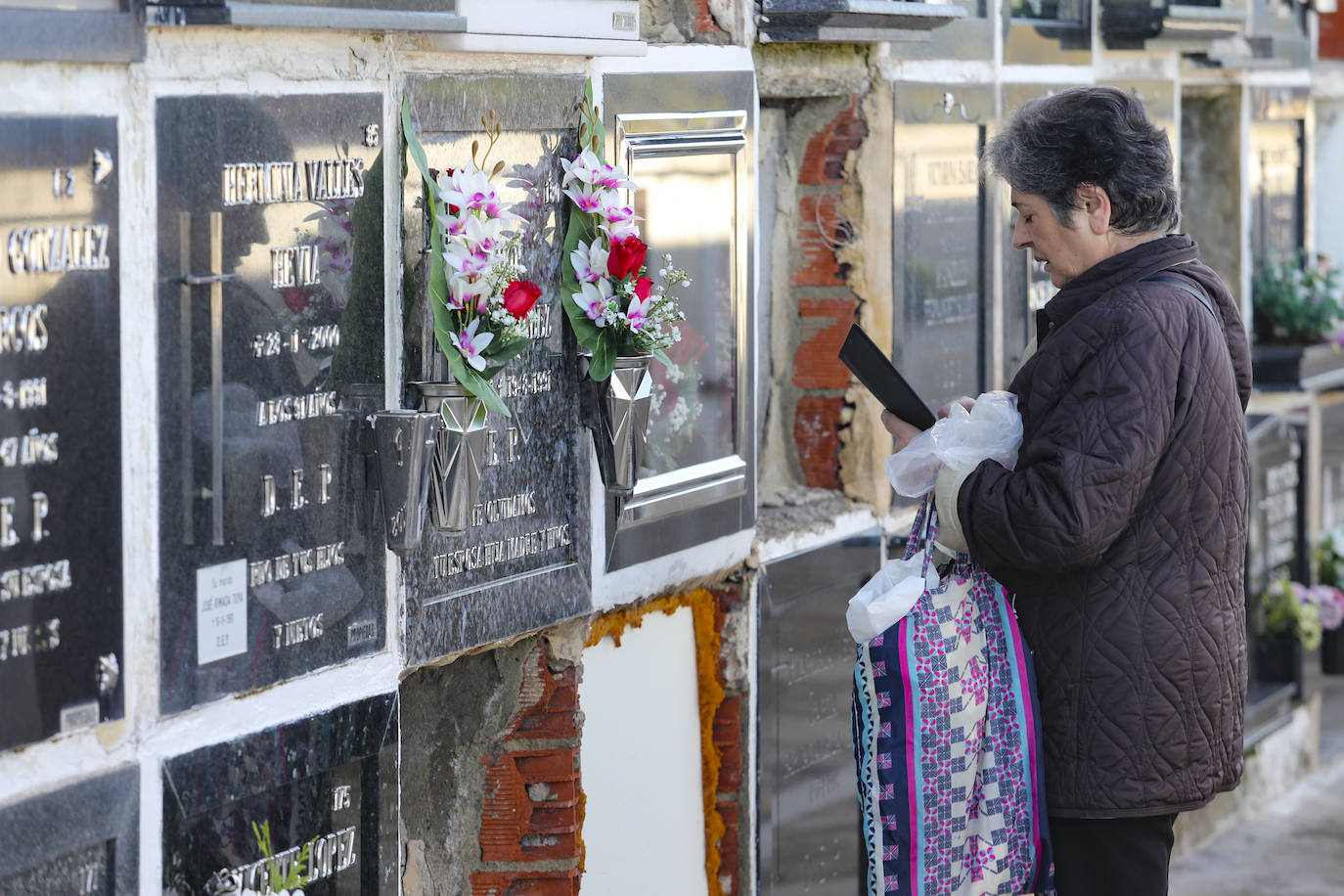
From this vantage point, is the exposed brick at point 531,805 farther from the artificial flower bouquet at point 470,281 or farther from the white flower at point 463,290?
the white flower at point 463,290

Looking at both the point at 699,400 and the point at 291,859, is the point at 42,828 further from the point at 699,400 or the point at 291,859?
the point at 699,400

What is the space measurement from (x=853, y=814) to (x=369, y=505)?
224cm

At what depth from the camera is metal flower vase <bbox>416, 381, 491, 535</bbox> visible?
10.2ft

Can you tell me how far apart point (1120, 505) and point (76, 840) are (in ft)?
5.20

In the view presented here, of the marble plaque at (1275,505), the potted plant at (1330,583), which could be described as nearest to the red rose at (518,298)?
the marble plaque at (1275,505)

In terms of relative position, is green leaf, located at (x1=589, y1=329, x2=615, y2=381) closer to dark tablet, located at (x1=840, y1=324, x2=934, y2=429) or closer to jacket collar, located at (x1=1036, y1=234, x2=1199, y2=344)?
dark tablet, located at (x1=840, y1=324, x2=934, y2=429)

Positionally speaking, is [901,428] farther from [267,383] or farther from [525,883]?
[525,883]

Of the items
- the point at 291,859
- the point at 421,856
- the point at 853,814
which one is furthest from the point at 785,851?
the point at 291,859

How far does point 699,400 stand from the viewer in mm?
4191

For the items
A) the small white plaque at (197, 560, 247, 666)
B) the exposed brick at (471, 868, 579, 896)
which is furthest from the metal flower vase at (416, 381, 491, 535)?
the exposed brick at (471, 868, 579, 896)

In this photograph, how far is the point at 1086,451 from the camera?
2.92 m

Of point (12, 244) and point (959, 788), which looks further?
point (959, 788)

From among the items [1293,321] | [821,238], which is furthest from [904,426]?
[1293,321]

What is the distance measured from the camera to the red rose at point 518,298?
310 cm
